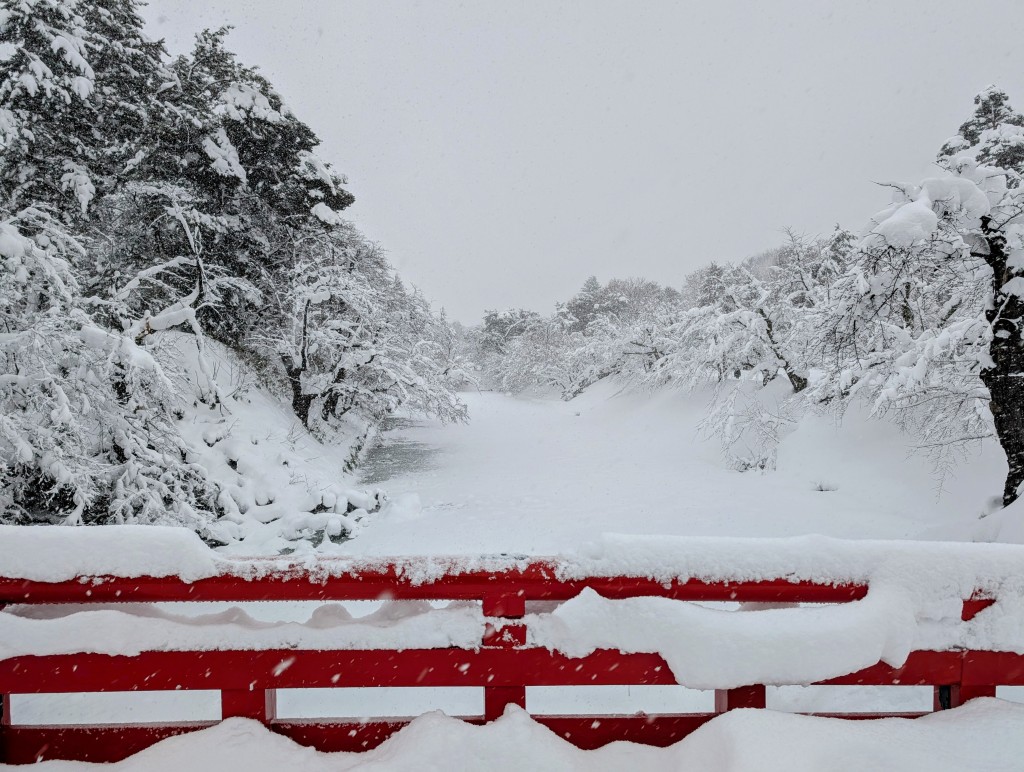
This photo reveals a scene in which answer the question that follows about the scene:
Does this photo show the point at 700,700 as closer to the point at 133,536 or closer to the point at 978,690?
the point at 978,690

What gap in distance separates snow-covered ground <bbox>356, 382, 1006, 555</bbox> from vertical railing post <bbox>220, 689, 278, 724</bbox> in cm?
505

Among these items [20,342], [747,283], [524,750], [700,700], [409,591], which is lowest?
[700,700]

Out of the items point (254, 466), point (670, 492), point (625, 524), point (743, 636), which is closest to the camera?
point (743, 636)

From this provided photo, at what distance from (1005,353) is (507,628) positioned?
6631 millimetres

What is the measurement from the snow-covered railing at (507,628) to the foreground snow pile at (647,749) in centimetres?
10

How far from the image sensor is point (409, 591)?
5.93ft

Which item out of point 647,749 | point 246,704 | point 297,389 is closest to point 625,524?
point 647,749

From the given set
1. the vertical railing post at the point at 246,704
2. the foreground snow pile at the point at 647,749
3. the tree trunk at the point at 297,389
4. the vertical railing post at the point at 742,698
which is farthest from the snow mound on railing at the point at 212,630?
the tree trunk at the point at 297,389

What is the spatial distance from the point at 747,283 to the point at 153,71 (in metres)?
17.9

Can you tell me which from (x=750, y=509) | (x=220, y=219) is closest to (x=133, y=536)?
(x=750, y=509)

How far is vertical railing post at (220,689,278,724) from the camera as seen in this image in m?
1.81

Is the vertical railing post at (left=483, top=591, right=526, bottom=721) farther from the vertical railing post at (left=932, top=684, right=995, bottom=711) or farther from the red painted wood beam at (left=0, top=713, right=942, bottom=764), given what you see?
the vertical railing post at (left=932, top=684, right=995, bottom=711)

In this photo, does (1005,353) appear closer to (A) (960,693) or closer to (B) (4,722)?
(A) (960,693)

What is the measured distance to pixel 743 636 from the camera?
5.62ft
